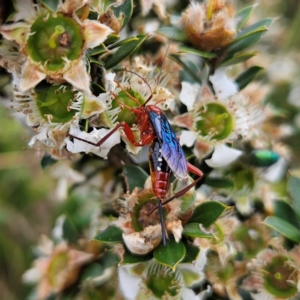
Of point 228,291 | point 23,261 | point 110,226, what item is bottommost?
point 23,261

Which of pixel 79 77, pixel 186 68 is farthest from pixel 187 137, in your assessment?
pixel 79 77

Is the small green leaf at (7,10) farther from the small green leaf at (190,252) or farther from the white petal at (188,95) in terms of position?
the small green leaf at (190,252)

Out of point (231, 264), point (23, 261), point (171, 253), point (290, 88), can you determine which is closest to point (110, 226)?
point (171, 253)

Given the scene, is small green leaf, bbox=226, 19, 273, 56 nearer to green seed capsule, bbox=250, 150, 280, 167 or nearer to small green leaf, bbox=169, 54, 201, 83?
small green leaf, bbox=169, 54, 201, 83

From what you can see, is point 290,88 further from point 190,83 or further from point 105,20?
point 105,20

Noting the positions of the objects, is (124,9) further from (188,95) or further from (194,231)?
(194,231)
